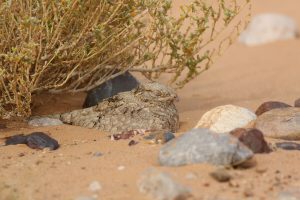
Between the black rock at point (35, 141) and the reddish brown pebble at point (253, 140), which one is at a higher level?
the reddish brown pebble at point (253, 140)

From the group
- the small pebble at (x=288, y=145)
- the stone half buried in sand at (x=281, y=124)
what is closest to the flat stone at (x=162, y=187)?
the small pebble at (x=288, y=145)

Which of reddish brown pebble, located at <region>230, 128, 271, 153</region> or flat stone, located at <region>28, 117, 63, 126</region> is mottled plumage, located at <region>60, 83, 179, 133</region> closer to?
flat stone, located at <region>28, 117, 63, 126</region>

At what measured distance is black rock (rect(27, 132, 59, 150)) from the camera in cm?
385

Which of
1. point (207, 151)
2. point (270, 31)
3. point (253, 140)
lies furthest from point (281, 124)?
point (270, 31)

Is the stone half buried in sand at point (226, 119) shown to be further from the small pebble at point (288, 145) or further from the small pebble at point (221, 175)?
the small pebble at point (221, 175)

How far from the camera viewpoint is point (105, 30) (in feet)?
14.4

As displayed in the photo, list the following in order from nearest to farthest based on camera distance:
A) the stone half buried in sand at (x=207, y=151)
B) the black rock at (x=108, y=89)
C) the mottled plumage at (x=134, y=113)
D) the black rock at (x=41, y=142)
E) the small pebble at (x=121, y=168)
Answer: the stone half buried in sand at (x=207, y=151) → the small pebble at (x=121, y=168) → the black rock at (x=41, y=142) → the mottled plumage at (x=134, y=113) → the black rock at (x=108, y=89)

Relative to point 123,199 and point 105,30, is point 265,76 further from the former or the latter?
point 123,199

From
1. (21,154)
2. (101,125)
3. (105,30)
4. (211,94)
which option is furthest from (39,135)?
(211,94)

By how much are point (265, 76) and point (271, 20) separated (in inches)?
99.9

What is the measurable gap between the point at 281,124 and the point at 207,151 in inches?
48.1

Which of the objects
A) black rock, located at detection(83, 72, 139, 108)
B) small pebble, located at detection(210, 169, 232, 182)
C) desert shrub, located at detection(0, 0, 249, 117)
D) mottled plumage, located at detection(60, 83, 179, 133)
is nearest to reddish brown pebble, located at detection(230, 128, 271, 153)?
small pebble, located at detection(210, 169, 232, 182)

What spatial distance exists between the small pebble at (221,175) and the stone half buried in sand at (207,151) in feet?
0.31

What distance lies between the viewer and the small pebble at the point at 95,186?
115 inches
